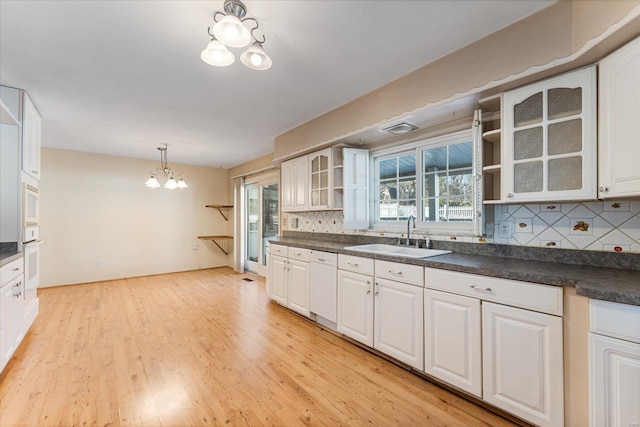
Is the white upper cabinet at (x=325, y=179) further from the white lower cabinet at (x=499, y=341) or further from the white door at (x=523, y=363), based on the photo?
the white door at (x=523, y=363)

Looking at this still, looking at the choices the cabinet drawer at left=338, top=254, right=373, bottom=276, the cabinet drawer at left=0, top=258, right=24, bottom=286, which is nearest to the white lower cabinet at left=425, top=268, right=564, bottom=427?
the cabinet drawer at left=338, top=254, right=373, bottom=276

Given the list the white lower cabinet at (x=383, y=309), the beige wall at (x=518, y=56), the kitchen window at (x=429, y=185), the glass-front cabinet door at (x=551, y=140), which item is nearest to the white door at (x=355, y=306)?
the white lower cabinet at (x=383, y=309)

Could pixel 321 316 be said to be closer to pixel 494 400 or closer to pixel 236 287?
pixel 494 400

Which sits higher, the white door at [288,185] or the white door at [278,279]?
the white door at [288,185]

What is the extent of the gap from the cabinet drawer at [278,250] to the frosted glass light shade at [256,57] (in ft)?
7.60


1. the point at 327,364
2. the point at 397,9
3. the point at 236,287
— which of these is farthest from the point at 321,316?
the point at 397,9

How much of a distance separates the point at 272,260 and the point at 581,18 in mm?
3521

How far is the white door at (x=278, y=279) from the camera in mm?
3577

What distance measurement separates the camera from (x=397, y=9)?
1601 mm

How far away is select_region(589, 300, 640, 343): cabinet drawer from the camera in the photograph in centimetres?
120

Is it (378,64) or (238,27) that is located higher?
(378,64)

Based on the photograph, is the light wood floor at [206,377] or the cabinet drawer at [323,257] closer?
the light wood floor at [206,377]

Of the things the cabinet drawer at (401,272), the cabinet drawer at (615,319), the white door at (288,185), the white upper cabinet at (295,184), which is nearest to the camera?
the cabinet drawer at (615,319)

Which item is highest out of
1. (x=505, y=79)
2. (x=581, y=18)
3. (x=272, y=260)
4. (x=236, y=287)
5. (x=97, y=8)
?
(x=97, y=8)
